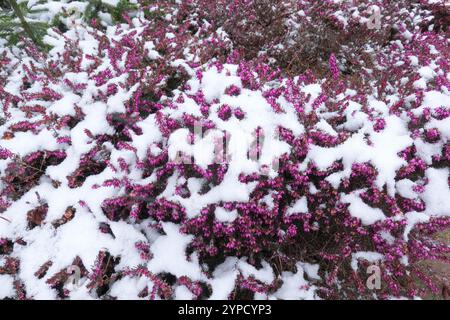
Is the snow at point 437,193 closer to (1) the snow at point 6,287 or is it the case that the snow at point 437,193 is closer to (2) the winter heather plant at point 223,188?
(2) the winter heather plant at point 223,188

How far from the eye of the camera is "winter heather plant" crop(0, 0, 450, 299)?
2.57 meters

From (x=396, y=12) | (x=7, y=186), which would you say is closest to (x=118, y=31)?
(x=7, y=186)

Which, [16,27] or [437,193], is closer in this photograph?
[437,193]

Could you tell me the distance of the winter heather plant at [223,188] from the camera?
257cm

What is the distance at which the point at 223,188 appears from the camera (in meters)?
2.55

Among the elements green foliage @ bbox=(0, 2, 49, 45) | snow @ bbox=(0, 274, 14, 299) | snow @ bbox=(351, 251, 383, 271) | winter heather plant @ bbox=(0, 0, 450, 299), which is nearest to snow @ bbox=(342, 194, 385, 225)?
winter heather plant @ bbox=(0, 0, 450, 299)

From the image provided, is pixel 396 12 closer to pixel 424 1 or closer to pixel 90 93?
pixel 424 1

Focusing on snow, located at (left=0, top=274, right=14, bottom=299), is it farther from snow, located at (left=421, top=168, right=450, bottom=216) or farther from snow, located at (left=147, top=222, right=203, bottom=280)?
snow, located at (left=421, top=168, right=450, bottom=216)

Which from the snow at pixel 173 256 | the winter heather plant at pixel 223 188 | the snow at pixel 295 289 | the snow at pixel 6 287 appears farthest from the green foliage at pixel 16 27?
the snow at pixel 295 289

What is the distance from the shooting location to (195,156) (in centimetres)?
261

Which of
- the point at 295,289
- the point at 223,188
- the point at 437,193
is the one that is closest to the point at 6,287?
the point at 223,188

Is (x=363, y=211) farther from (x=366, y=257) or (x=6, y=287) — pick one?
(x=6, y=287)
